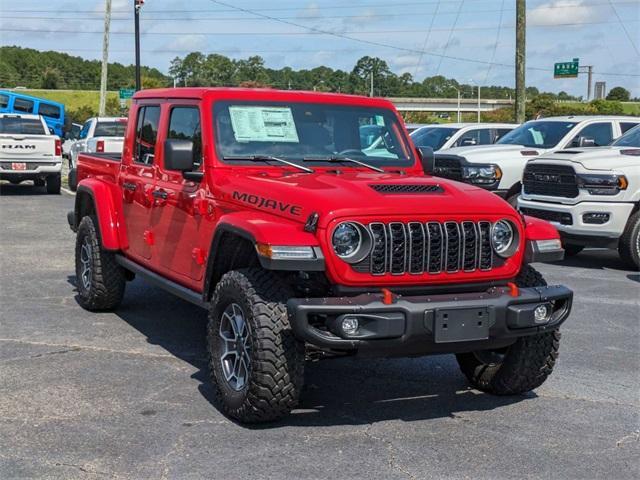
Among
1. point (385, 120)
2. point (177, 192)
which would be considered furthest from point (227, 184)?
point (385, 120)

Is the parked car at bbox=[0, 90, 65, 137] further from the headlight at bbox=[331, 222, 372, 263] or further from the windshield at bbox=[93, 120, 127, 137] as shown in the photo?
the headlight at bbox=[331, 222, 372, 263]

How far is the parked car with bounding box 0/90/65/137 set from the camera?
45938 mm

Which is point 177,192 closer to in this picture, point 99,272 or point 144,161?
point 144,161

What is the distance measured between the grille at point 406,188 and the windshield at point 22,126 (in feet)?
55.5

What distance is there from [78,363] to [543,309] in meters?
3.24

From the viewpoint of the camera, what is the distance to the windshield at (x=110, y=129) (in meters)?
22.0

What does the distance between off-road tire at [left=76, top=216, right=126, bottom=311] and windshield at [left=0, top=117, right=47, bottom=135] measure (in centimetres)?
1357

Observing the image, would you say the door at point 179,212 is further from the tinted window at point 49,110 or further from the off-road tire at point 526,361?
the tinted window at point 49,110

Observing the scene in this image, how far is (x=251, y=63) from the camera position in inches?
790

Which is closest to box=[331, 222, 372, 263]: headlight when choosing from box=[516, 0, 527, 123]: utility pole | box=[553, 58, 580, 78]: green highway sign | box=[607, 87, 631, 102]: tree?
box=[516, 0, 527, 123]: utility pole

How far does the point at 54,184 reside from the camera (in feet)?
66.5

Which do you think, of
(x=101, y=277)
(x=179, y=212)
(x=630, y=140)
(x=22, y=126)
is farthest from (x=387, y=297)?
(x=22, y=126)

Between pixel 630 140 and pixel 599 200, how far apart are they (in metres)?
1.67

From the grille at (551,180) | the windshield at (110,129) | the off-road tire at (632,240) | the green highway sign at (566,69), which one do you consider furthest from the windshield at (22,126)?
the green highway sign at (566,69)
